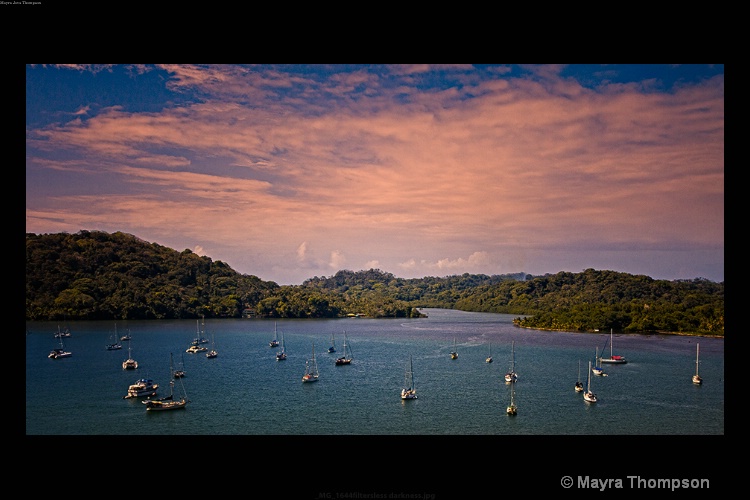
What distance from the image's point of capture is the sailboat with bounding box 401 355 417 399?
10.7m

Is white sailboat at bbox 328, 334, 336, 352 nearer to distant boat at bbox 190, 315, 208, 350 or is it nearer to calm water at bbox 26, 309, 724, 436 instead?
calm water at bbox 26, 309, 724, 436

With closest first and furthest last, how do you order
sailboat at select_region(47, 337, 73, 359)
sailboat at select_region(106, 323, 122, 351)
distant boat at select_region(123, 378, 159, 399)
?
distant boat at select_region(123, 378, 159, 399), sailboat at select_region(47, 337, 73, 359), sailboat at select_region(106, 323, 122, 351)

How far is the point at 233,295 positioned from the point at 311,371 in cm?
1207

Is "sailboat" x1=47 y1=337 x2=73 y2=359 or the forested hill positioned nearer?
"sailboat" x1=47 y1=337 x2=73 y2=359

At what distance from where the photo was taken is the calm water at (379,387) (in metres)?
9.30

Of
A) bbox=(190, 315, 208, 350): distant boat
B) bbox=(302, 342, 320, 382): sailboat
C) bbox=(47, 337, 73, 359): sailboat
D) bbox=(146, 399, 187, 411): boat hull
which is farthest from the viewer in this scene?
bbox=(190, 315, 208, 350): distant boat

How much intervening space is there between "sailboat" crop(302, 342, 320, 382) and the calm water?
22 centimetres

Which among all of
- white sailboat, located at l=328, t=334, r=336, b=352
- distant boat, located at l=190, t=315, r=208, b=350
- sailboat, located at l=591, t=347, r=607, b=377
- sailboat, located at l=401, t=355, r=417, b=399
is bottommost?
white sailboat, located at l=328, t=334, r=336, b=352

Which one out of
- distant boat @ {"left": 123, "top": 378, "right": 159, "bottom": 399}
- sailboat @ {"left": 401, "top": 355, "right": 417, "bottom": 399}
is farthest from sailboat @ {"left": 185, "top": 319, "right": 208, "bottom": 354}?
sailboat @ {"left": 401, "top": 355, "right": 417, "bottom": 399}

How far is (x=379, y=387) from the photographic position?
11969 mm

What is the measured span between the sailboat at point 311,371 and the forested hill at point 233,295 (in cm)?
778
